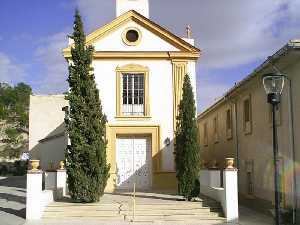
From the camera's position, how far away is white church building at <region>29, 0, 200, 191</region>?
24.2 metres

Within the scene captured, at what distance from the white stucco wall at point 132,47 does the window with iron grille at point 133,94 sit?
1298mm

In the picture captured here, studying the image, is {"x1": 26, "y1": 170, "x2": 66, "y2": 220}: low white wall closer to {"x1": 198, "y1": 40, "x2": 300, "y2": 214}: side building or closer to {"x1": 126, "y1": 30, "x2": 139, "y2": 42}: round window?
{"x1": 198, "y1": 40, "x2": 300, "y2": 214}: side building

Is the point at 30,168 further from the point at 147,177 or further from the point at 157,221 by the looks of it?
the point at 147,177

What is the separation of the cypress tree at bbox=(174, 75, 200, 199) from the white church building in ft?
15.3

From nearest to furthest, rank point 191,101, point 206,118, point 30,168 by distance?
1. point 30,168
2. point 191,101
3. point 206,118

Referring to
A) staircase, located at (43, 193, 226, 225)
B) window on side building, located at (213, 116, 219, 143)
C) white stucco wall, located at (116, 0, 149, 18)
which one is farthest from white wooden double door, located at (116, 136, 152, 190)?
window on side building, located at (213, 116, 219, 143)

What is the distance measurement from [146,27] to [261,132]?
7913 mm

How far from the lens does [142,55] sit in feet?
80.5

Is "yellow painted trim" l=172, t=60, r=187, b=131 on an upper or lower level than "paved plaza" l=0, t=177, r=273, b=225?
upper

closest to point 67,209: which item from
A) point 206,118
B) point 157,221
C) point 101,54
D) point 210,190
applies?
point 157,221

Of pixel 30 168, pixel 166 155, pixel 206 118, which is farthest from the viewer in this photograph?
pixel 206 118

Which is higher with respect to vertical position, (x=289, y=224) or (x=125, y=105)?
(x=125, y=105)

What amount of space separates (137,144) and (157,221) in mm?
8251

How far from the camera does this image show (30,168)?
17.5 meters
